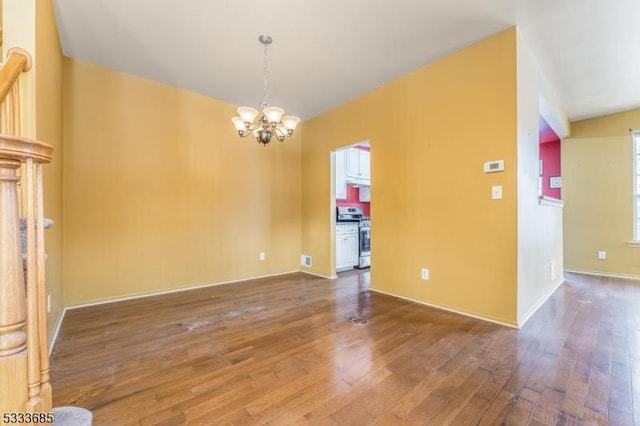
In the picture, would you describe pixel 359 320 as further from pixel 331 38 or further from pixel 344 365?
pixel 331 38

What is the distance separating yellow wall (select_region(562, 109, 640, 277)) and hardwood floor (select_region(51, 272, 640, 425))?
1793 millimetres

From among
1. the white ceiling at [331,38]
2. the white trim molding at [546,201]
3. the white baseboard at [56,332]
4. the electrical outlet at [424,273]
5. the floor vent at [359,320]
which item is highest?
the white ceiling at [331,38]

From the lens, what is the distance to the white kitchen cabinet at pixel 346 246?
185 inches

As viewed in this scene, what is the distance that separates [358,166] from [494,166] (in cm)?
321

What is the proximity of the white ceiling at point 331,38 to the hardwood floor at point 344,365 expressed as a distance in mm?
2644

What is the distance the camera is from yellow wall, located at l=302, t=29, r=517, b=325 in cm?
250

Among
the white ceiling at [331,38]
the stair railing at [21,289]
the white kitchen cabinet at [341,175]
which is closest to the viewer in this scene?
the stair railing at [21,289]

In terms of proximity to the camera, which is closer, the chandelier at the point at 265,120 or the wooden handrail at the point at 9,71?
the wooden handrail at the point at 9,71

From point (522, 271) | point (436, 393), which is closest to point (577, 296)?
point (522, 271)

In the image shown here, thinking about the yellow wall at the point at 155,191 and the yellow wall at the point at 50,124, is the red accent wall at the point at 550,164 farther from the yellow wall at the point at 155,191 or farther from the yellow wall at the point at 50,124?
the yellow wall at the point at 50,124

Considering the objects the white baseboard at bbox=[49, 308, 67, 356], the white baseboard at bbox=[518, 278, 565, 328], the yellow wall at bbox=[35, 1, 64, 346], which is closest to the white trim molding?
the white baseboard at bbox=[518, 278, 565, 328]

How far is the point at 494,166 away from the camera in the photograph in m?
2.55

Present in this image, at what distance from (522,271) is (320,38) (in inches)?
113

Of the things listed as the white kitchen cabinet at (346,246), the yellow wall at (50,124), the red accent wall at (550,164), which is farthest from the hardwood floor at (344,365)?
the red accent wall at (550,164)
